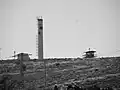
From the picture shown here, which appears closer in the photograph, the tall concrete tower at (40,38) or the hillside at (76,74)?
the hillside at (76,74)

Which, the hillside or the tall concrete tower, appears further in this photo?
the tall concrete tower

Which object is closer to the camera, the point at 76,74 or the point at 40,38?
the point at 76,74

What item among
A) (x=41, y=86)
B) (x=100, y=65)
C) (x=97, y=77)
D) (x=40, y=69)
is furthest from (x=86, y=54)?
(x=41, y=86)

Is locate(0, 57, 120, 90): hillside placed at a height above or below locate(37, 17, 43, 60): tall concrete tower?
below

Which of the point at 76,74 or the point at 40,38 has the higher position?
the point at 40,38

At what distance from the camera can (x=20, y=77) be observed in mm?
35875

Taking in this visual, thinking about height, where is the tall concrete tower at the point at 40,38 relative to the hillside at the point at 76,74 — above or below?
above

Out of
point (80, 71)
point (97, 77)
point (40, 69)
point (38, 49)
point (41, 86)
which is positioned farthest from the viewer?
point (38, 49)

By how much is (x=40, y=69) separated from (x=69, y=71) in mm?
5471

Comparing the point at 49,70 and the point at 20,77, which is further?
the point at 49,70

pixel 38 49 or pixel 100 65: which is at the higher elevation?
pixel 38 49

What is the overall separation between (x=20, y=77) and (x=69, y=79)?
760 cm

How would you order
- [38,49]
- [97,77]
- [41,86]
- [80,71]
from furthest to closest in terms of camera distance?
[38,49] → [80,71] → [97,77] → [41,86]

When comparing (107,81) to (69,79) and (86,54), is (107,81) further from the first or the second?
(86,54)
